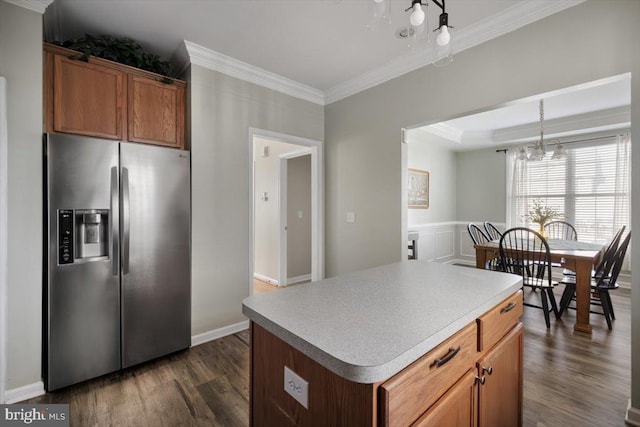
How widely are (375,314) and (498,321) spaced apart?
613 mm

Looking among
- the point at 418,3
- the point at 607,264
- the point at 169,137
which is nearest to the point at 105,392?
the point at 169,137

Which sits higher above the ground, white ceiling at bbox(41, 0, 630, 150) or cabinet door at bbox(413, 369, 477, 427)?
white ceiling at bbox(41, 0, 630, 150)

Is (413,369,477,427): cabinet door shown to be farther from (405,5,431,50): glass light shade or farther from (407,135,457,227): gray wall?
(407,135,457,227): gray wall

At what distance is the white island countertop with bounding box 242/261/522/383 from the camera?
75 centimetres

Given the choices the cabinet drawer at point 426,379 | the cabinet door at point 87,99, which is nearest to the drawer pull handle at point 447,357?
the cabinet drawer at point 426,379

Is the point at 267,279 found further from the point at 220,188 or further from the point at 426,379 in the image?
the point at 426,379

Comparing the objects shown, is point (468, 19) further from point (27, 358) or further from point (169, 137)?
point (27, 358)

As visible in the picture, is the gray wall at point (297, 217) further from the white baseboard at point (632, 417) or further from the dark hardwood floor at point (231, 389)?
the white baseboard at point (632, 417)

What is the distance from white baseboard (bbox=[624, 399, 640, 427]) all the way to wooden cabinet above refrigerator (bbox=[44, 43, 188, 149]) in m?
3.69

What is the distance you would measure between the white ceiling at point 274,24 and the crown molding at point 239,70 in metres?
0.07

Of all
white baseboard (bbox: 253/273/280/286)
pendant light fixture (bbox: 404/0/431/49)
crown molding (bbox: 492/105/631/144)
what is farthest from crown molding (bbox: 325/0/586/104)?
crown molding (bbox: 492/105/631/144)

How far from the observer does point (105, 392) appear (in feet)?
6.54

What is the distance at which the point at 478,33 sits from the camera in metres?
2.34

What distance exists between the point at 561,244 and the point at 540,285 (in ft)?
3.66
